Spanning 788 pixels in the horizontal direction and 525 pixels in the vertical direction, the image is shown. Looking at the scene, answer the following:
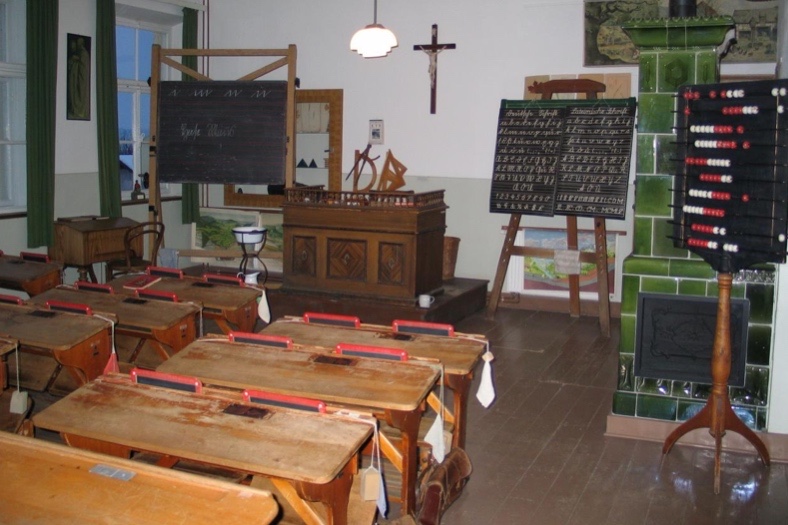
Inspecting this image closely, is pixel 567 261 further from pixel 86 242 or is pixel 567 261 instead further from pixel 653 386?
pixel 86 242

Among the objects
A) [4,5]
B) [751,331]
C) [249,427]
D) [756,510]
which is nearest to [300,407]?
[249,427]

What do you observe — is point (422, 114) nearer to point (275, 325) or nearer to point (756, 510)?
point (275, 325)

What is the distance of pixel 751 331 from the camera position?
13.7ft

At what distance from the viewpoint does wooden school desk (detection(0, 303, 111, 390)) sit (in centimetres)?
355

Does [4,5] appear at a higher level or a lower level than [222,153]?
higher

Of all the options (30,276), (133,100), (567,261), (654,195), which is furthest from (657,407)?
(133,100)

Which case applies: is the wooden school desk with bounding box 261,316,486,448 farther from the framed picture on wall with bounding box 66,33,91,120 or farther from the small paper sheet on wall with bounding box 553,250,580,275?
the framed picture on wall with bounding box 66,33,91,120

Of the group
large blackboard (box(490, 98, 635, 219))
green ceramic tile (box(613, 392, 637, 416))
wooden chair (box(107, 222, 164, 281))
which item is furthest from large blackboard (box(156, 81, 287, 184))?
green ceramic tile (box(613, 392, 637, 416))

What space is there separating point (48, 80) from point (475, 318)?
435 cm

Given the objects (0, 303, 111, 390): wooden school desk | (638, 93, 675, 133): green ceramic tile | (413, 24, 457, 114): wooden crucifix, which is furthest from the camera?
(413, 24, 457, 114): wooden crucifix

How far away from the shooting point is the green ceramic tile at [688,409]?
4.29 meters

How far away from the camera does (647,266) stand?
14.2 ft

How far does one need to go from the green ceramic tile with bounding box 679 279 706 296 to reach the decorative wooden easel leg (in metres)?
0.42

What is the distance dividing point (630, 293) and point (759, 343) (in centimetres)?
68
